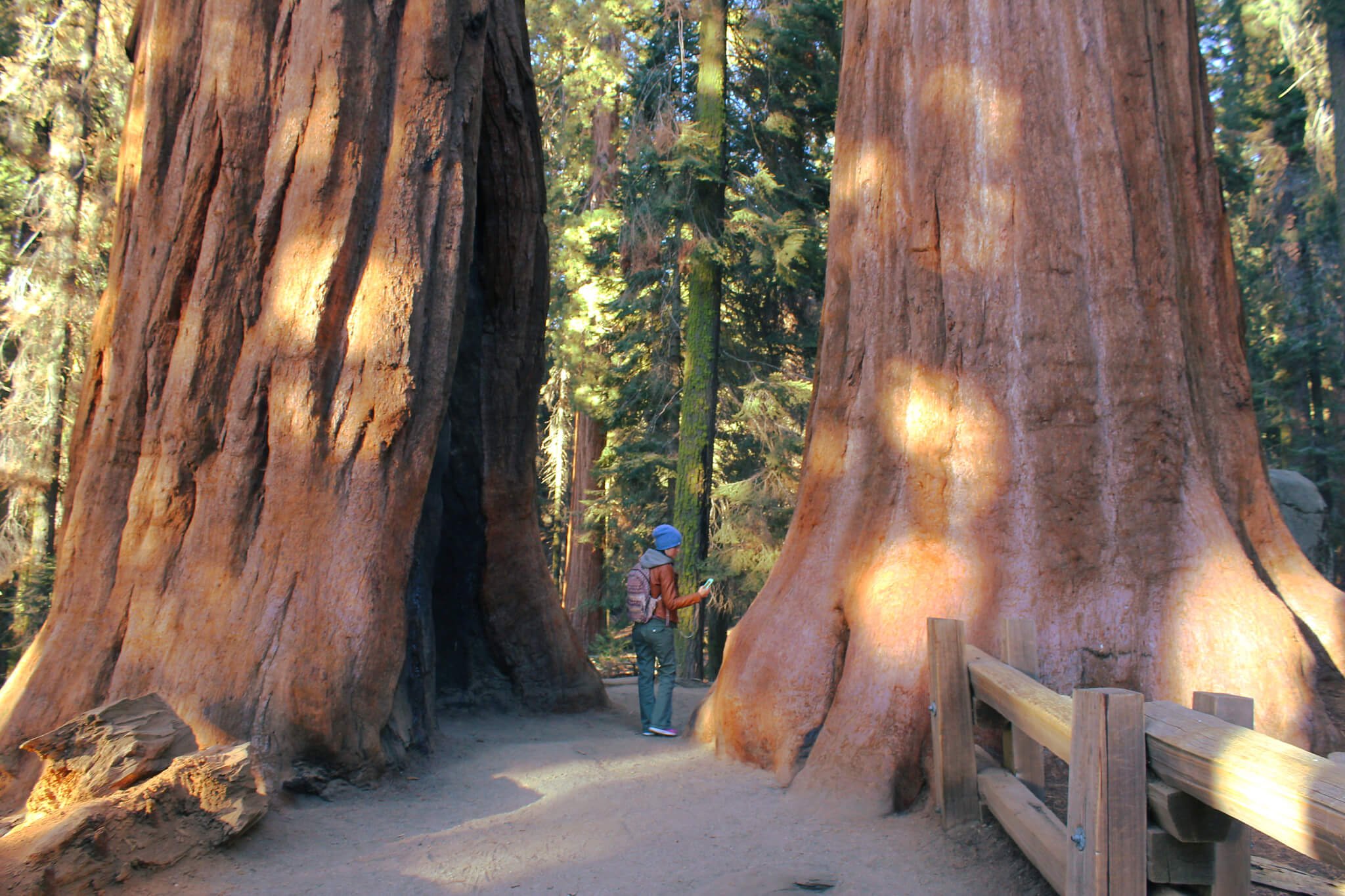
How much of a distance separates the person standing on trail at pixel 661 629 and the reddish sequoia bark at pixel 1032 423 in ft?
4.94

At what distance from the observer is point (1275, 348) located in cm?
2170

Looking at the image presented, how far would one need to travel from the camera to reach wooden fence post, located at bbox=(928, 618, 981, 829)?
16.1 ft

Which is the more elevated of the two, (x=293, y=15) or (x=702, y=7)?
(x=702, y=7)

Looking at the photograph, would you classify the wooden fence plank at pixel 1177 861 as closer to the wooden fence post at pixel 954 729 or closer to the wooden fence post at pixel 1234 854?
the wooden fence post at pixel 1234 854

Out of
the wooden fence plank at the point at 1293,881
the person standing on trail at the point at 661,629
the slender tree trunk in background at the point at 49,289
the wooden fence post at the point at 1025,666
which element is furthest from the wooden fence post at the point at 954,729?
the slender tree trunk in background at the point at 49,289

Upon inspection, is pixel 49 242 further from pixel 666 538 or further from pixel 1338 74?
pixel 1338 74

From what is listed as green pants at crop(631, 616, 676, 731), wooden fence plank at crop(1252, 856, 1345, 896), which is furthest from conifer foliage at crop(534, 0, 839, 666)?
wooden fence plank at crop(1252, 856, 1345, 896)

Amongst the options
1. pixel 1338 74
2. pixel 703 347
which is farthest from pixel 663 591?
pixel 1338 74

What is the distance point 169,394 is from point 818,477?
189 inches

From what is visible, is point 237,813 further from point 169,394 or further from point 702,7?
point 702,7

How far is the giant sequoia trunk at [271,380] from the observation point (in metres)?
6.30

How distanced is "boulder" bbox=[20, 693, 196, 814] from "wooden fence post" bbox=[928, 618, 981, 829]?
4.09 m

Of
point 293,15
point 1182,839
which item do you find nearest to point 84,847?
point 1182,839

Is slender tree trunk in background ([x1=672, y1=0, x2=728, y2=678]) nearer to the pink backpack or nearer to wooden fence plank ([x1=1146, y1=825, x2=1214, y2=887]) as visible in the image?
the pink backpack
